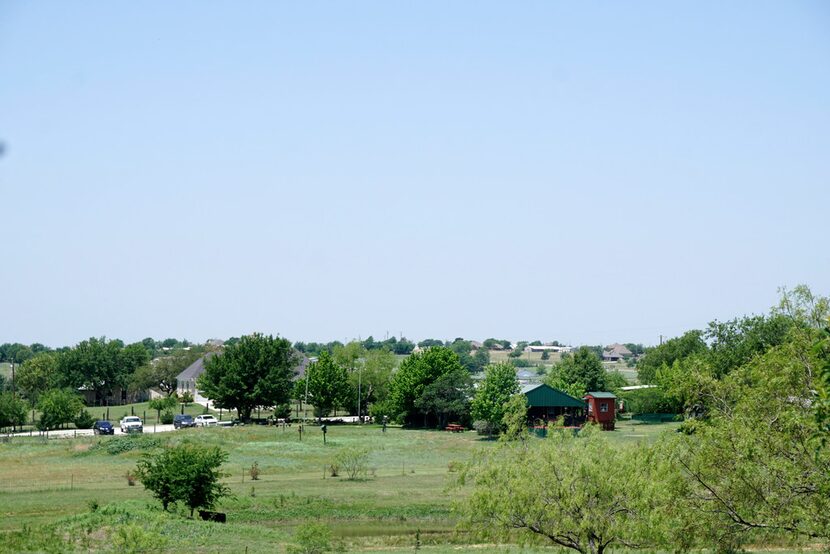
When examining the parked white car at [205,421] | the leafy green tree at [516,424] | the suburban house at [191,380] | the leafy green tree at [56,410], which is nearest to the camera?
the leafy green tree at [516,424]

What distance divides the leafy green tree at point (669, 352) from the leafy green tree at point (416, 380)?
1142 inches

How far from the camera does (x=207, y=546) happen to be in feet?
121

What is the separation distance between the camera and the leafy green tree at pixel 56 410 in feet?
296

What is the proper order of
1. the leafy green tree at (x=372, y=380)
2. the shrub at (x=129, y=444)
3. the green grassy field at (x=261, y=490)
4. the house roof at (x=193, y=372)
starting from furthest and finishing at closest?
the house roof at (x=193, y=372), the leafy green tree at (x=372, y=380), the shrub at (x=129, y=444), the green grassy field at (x=261, y=490)

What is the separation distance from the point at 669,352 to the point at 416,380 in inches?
1500

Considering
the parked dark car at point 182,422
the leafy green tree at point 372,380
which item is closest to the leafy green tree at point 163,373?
the leafy green tree at point 372,380

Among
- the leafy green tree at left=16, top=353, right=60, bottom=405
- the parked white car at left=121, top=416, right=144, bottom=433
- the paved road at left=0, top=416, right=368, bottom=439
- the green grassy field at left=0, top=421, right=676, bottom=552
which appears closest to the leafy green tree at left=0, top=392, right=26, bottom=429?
the paved road at left=0, top=416, right=368, bottom=439

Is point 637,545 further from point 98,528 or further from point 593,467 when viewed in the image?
point 98,528

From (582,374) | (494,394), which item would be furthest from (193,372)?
(494,394)

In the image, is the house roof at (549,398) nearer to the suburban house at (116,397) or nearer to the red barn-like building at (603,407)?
the red barn-like building at (603,407)

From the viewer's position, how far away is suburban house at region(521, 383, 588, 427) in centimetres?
8800

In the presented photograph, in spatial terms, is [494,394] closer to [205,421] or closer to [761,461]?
[205,421]

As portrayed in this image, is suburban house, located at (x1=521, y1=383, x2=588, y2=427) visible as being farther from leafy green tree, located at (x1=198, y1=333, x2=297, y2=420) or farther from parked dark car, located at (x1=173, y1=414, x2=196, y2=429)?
parked dark car, located at (x1=173, y1=414, x2=196, y2=429)

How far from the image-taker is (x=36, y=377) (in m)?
134
